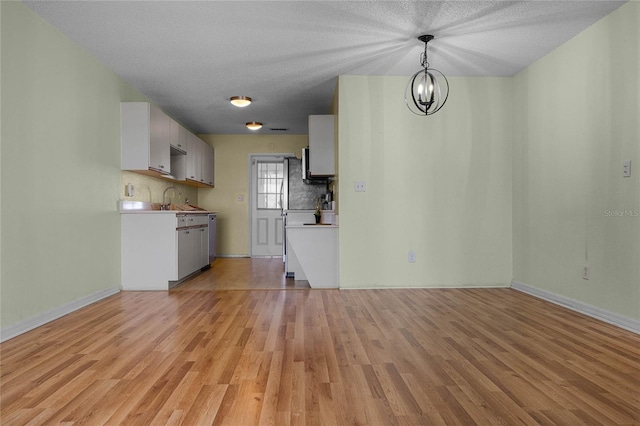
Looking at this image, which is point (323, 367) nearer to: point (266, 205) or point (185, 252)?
point (185, 252)

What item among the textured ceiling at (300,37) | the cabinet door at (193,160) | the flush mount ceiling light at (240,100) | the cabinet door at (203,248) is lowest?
the cabinet door at (203,248)

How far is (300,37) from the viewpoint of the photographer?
341cm

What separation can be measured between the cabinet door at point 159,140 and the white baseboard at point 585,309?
14.4 feet

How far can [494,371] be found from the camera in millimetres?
2068

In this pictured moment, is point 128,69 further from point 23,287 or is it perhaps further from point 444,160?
point 444,160

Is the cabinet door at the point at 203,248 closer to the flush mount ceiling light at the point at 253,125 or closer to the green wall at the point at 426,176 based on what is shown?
the green wall at the point at 426,176

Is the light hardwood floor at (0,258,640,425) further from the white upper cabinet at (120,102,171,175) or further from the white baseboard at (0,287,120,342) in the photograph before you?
the white upper cabinet at (120,102,171,175)

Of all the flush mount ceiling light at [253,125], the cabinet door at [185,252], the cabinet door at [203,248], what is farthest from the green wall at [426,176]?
the flush mount ceiling light at [253,125]

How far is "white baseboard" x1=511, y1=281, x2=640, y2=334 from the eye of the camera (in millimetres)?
2842

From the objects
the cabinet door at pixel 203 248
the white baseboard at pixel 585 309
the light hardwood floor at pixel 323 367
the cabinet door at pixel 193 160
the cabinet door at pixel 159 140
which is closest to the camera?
the light hardwood floor at pixel 323 367

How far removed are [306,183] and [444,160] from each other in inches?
134

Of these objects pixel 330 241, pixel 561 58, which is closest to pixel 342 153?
pixel 330 241

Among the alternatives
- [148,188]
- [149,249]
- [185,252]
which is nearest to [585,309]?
[185,252]

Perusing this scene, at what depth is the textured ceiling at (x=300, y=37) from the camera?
116 inches
